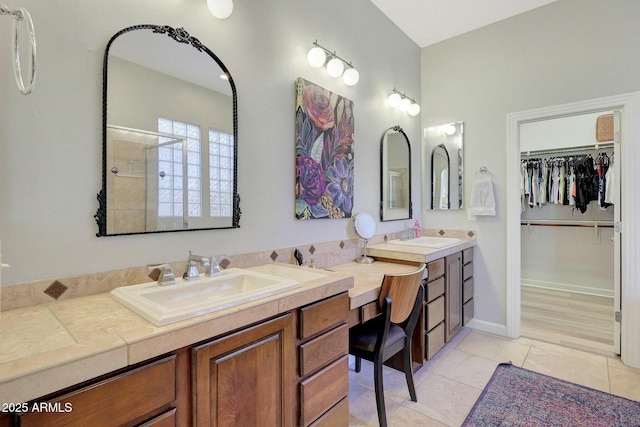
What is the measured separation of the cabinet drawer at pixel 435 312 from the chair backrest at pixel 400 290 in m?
0.68

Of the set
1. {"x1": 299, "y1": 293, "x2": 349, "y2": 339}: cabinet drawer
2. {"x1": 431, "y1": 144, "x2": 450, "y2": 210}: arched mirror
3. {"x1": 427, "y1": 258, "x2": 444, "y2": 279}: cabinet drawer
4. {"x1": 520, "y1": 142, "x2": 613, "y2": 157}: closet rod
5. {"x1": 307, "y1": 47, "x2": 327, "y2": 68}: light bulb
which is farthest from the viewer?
{"x1": 520, "y1": 142, "x2": 613, "y2": 157}: closet rod

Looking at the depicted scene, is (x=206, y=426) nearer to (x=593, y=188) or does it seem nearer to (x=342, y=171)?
(x=342, y=171)

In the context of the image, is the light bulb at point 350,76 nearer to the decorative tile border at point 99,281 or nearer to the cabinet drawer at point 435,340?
the decorative tile border at point 99,281

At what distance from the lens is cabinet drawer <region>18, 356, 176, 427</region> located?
703mm

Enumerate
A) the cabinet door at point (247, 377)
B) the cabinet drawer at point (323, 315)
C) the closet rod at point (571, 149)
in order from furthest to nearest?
the closet rod at point (571, 149), the cabinet drawer at point (323, 315), the cabinet door at point (247, 377)

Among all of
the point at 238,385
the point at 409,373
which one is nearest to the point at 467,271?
the point at 409,373

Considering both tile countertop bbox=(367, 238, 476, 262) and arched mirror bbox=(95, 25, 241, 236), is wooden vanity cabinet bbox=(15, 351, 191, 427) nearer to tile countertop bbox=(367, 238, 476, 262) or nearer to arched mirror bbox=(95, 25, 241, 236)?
arched mirror bbox=(95, 25, 241, 236)

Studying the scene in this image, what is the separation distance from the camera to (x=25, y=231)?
1.11 meters

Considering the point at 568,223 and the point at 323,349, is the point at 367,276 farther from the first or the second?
the point at 568,223

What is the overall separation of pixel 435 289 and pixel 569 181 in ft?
10.5

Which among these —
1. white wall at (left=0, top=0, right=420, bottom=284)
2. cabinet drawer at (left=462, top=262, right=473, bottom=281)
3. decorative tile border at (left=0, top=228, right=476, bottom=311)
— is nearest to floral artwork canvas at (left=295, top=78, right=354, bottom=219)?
white wall at (left=0, top=0, right=420, bottom=284)

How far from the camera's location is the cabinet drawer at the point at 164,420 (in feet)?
2.77

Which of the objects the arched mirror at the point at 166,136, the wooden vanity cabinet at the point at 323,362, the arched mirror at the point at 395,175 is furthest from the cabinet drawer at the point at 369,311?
the arched mirror at the point at 395,175

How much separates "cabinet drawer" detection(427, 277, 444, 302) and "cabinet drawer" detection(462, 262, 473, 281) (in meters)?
0.54
